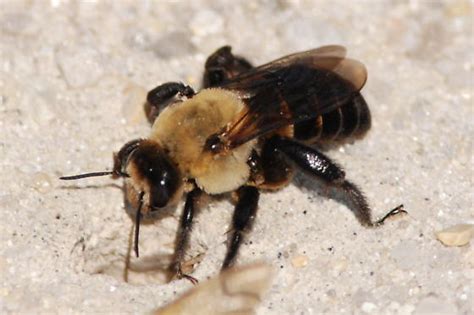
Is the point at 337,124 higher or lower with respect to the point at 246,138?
lower

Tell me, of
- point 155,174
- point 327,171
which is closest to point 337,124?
point 327,171

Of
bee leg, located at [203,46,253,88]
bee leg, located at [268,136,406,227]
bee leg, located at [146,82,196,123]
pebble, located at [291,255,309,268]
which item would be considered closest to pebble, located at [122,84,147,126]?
bee leg, located at [146,82,196,123]

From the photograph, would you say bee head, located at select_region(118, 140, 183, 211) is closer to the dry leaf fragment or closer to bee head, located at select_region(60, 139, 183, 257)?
bee head, located at select_region(60, 139, 183, 257)

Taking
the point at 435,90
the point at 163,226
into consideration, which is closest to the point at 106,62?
the point at 163,226

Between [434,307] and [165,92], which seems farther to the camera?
[165,92]

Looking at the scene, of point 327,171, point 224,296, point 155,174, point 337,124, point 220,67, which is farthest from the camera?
point 220,67

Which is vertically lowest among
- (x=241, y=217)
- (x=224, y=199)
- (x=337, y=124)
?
(x=224, y=199)

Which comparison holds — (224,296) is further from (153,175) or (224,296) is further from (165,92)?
(165,92)
